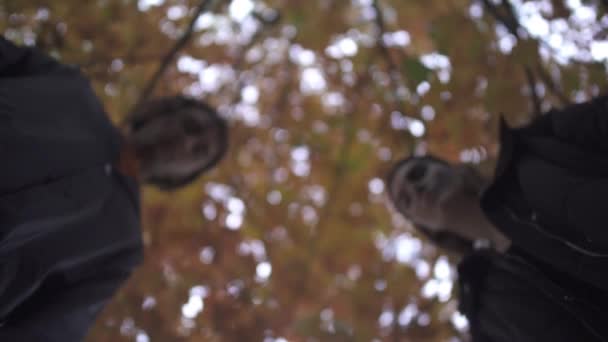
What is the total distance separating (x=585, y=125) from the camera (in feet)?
5.39

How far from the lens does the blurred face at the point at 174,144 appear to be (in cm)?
299

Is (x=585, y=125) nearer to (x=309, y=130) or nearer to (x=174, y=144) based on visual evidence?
(x=174, y=144)

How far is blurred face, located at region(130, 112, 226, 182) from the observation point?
2988 mm

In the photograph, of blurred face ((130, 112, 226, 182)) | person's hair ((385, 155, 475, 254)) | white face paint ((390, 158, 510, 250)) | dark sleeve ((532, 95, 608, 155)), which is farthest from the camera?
blurred face ((130, 112, 226, 182))

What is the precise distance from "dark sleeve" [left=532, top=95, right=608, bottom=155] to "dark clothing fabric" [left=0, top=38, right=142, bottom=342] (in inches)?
72.1

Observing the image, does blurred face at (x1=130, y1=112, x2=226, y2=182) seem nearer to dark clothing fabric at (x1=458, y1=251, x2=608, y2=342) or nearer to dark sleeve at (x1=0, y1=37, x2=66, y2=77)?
dark sleeve at (x1=0, y1=37, x2=66, y2=77)

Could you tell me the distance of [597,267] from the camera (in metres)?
1.32

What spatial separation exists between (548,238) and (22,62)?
2.16 m

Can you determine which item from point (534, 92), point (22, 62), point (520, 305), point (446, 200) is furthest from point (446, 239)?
point (22, 62)

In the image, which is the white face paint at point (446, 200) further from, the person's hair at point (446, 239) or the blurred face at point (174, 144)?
the blurred face at point (174, 144)

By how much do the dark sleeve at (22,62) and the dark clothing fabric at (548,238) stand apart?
1937mm

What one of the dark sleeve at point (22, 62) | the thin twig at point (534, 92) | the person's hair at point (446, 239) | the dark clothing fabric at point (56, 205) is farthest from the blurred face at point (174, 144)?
the thin twig at point (534, 92)

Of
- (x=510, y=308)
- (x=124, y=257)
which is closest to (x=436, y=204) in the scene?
(x=510, y=308)


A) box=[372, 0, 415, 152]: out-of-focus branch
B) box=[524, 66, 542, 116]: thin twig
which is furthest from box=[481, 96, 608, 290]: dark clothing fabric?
box=[372, 0, 415, 152]: out-of-focus branch
